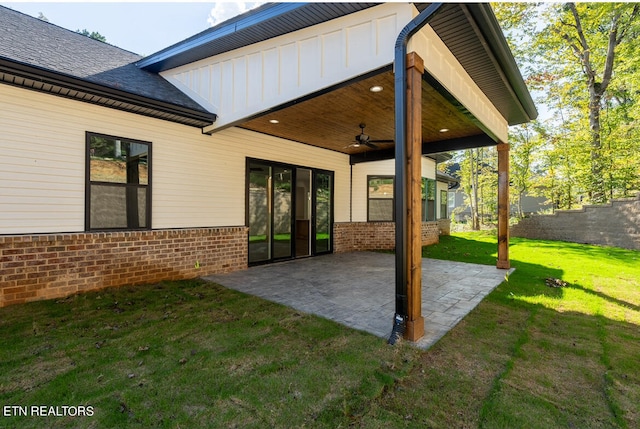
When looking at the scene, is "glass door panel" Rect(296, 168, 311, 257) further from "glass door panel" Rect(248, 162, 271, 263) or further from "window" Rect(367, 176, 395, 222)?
"window" Rect(367, 176, 395, 222)

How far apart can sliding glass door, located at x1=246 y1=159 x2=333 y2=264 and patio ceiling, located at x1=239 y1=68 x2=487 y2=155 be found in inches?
38.2

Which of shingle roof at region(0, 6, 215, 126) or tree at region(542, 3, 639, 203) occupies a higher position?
tree at region(542, 3, 639, 203)

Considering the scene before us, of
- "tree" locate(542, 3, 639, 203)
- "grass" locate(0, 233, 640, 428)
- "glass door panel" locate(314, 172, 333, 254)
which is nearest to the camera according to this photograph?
"grass" locate(0, 233, 640, 428)

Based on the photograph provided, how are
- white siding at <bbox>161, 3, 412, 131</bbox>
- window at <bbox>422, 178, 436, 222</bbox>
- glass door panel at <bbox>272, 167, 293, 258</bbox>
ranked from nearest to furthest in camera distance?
white siding at <bbox>161, 3, 412, 131</bbox>, glass door panel at <bbox>272, 167, 293, 258</bbox>, window at <bbox>422, 178, 436, 222</bbox>

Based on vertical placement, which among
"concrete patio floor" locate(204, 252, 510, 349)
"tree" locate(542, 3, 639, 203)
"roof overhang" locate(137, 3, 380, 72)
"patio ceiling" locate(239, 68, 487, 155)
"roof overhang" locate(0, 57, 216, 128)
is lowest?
"concrete patio floor" locate(204, 252, 510, 349)

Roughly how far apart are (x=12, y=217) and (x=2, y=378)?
270cm

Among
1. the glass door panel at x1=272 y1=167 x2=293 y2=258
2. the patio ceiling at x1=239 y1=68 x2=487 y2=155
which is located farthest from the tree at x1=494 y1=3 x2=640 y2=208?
the glass door panel at x1=272 y1=167 x2=293 y2=258

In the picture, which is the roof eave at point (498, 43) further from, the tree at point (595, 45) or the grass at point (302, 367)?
the tree at point (595, 45)

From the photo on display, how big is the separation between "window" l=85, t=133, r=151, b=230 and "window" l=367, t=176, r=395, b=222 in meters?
6.85

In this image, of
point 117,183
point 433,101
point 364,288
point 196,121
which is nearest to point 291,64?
point 196,121

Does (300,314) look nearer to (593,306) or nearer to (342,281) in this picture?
(342,281)

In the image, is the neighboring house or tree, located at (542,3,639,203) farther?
tree, located at (542,3,639,203)

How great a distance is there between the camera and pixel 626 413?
2045 mm

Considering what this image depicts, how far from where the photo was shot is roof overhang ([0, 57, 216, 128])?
380 centimetres
